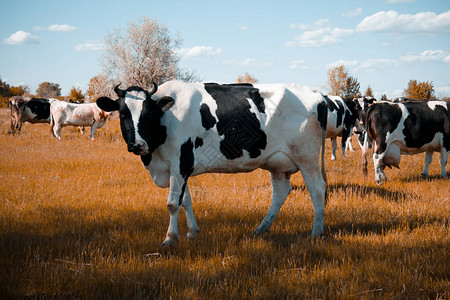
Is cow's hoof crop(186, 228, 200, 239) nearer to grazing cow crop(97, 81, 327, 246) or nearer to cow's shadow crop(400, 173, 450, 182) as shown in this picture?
grazing cow crop(97, 81, 327, 246)

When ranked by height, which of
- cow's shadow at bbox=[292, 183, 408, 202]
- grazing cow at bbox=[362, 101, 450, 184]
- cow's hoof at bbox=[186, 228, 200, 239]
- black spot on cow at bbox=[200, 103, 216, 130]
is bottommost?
cow's shadow at bbox=[292, 183, 408, 202]

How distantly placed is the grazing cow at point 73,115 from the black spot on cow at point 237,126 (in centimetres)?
1466

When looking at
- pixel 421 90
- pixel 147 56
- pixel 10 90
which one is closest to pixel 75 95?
pixel 10 90

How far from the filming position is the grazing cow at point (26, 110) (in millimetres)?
18906

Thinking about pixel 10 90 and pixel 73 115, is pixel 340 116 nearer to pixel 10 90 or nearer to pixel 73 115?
pixel 73 115

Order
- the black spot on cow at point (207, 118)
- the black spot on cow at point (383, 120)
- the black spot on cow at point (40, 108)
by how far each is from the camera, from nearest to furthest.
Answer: the black spot on cow at point (207, 118)
the black spot on cow at point (383, 120)
the black spot on cow at point (40, 108)

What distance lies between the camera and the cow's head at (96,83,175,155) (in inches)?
161

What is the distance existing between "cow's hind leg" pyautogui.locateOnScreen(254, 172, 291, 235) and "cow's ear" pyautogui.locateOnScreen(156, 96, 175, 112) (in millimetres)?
1927

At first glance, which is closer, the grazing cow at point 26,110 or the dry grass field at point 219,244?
the dry grass field at point 219,244

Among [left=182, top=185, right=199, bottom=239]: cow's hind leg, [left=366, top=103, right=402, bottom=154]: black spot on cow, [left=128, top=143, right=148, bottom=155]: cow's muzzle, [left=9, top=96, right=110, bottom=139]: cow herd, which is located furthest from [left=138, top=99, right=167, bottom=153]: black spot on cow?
[left=9, top=96, right=110, bottom=139]: cow herd

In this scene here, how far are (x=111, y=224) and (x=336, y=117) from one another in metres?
8.87

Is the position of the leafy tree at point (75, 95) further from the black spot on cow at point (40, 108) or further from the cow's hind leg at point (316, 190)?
the cow's hind leg at point (316, 190)

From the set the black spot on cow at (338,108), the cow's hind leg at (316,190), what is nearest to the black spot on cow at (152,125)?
the cow's hind leg at (316,190)

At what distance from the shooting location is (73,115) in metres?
18.3
